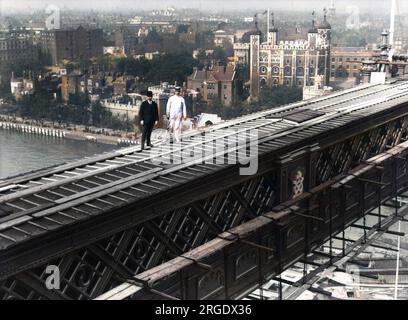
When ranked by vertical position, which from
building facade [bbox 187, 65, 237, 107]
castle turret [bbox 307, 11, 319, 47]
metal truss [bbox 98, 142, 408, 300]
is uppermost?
castle turret [bbox 307, 11, 319, 47]

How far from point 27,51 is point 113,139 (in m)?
6.18

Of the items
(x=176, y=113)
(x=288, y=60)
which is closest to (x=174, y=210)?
(x=176, y=113)

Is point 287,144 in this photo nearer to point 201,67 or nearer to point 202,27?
point 201,67

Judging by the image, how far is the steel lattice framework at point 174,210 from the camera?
1.81m

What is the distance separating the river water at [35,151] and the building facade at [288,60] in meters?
8.25

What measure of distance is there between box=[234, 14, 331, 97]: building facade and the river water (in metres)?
8.25

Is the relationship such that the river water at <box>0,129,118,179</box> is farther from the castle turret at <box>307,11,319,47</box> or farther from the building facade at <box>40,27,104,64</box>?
the castle turret at <box>307,11,319,47</box>

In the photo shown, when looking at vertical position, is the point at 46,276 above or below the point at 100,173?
below

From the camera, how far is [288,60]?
24.6 meters

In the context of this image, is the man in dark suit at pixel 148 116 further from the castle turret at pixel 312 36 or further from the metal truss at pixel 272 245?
the castle turret at pixel 312 36

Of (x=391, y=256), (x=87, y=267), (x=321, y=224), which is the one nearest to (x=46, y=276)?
(x=87, y=267)

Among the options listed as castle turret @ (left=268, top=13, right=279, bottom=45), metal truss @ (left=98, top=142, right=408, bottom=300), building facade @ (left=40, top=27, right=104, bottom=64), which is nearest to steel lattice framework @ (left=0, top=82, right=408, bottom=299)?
metal truss @ (left=98, top=142, right=408, bottom=300)

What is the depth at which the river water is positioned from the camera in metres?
14.3

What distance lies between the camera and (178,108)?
10.3 feet
